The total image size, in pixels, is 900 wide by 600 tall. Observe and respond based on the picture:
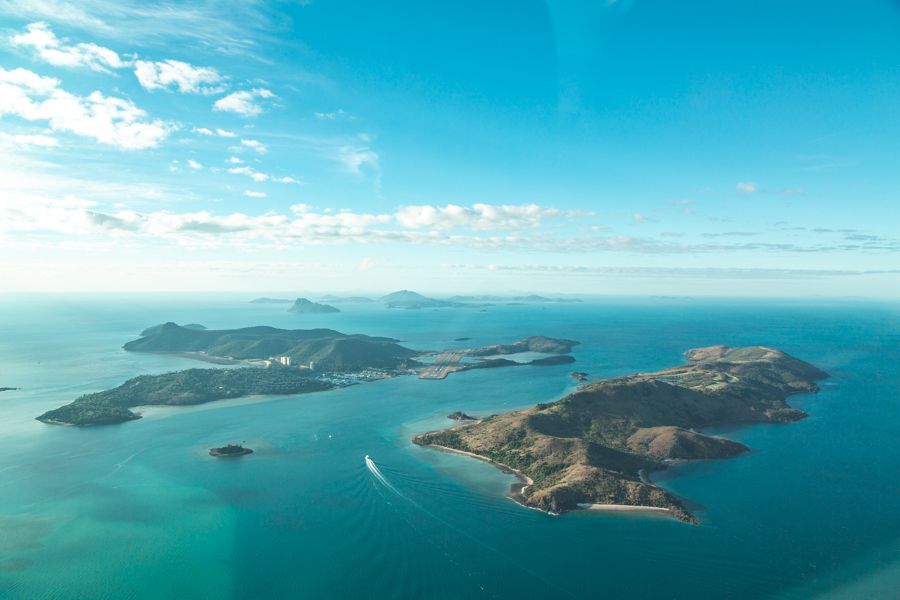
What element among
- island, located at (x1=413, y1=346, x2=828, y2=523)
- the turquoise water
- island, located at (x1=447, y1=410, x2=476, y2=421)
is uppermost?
island, located at (x1=413, y1=346, x2=828, y2=523)

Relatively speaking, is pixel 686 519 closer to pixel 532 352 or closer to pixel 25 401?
pixel 25 401

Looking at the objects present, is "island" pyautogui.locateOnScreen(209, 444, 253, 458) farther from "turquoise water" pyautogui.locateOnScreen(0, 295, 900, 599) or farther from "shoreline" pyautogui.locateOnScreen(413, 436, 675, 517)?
"shoreline" pyautogui.locateOnScreen(413, 436, 675, 517)

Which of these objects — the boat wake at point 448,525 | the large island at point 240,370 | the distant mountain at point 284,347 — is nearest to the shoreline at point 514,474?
the boat wake at point 448,525

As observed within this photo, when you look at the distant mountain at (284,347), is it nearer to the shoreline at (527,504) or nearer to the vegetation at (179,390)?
the vegetation at (179,390)

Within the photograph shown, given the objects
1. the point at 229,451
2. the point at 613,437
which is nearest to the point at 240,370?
the point at 229,451

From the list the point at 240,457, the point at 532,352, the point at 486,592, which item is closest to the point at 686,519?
the point at 486,592

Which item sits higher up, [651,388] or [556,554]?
[651,388]

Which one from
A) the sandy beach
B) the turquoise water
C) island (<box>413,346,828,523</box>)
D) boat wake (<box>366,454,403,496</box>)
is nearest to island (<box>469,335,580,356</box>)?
island (<box>413,346,828,523</box>)
